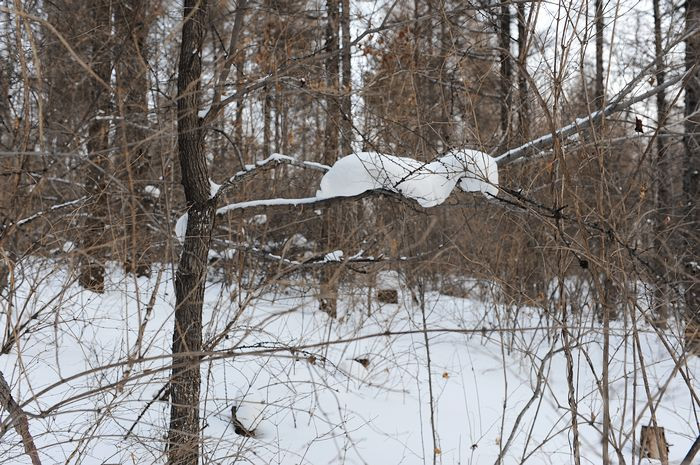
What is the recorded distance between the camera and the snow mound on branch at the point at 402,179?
2645 millimetres

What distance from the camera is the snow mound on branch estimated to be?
2.64 meters

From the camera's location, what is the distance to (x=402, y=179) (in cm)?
260

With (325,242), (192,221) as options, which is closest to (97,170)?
(192,221)

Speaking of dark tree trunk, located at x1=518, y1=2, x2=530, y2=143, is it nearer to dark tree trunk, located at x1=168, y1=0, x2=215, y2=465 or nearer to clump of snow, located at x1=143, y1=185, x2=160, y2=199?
dark tree trunk, located at x1=168, y1=0, x2=215, y2=465

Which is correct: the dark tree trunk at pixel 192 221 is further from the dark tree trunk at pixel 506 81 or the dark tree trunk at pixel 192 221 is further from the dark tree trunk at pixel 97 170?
the dark tree trunk at pixel 506 81

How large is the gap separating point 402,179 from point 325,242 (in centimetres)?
520

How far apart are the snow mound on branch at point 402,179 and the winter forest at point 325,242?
2cm

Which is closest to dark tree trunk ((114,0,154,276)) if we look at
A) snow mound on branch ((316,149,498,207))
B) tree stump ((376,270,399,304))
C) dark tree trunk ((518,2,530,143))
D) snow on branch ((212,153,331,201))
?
snow on branch ((212,153,331,201))

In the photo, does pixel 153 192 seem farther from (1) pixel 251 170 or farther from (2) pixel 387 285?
(1) pixel 251 170

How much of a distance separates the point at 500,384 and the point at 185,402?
3.75 m

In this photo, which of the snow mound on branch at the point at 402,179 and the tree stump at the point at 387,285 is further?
the tree stump at the point at 387,285

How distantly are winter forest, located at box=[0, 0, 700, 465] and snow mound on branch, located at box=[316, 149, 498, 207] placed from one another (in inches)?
0.7

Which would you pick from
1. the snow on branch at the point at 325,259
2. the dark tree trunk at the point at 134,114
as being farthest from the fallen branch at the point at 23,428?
the snow on branch at the point at 325,259

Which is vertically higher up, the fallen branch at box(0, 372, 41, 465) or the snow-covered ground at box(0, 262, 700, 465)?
the fallen branch at box(0, 372, 41, 465)
